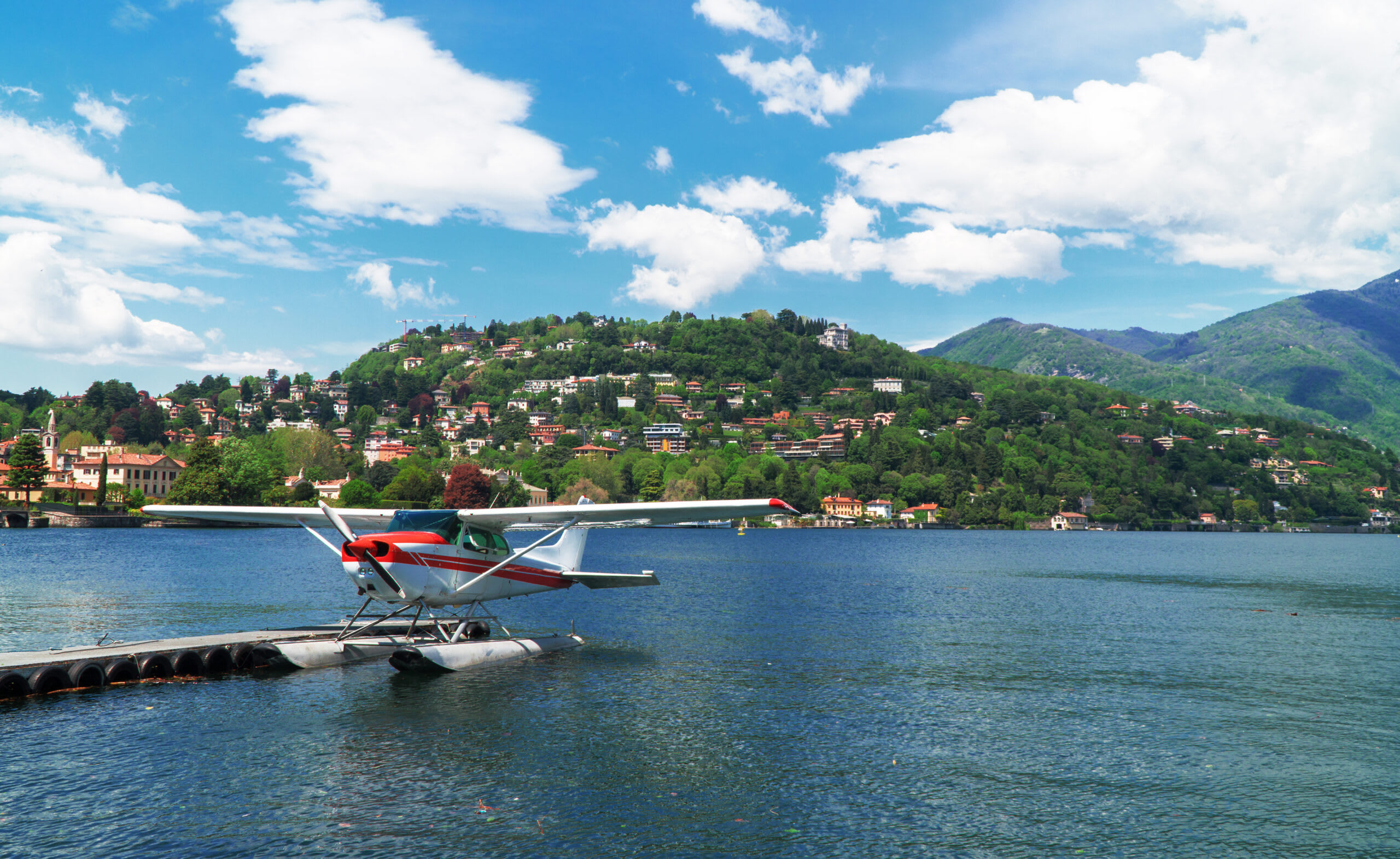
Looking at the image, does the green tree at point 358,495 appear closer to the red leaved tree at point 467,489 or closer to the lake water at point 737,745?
the red leaved tree at point 467,489

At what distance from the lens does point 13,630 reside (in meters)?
21.9

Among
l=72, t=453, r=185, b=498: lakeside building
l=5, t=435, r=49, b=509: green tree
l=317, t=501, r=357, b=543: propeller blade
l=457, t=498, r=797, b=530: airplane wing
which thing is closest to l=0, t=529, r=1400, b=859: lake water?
l=317, t=501, r=357, b=543: propeller blade

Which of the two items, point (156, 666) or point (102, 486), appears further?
point (102, 486)

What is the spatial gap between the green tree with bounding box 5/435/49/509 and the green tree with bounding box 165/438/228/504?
14.7 metres

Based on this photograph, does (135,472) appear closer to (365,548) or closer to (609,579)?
(609,579)

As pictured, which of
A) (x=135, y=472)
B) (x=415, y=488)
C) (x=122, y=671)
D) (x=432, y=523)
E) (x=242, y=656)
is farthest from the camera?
(x=415, y=488)

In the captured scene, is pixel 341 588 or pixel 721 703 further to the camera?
pixel 341 588

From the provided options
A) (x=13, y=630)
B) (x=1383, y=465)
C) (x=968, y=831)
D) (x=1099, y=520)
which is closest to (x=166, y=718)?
(x=968, y=831)

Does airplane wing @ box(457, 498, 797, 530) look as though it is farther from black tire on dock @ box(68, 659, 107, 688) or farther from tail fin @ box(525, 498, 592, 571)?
black tire on dock @ box(68, 659, 107, 688)

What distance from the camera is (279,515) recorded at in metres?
18.0

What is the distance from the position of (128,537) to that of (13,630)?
5917 centimetres

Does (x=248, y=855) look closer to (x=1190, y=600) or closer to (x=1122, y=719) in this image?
(x=1122, y=719)

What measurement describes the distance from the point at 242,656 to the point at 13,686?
3441mm

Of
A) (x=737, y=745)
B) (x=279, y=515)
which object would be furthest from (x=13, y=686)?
(x=737, y=745)
